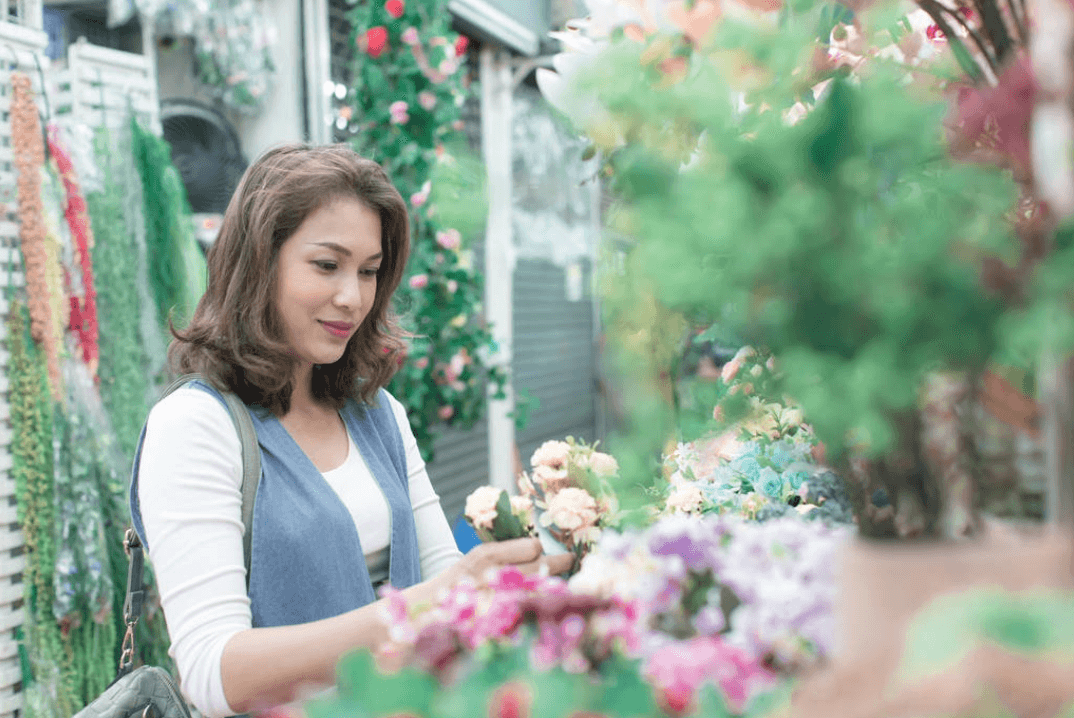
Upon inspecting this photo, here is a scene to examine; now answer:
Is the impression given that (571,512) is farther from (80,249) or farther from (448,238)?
(448,238)

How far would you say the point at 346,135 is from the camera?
3732mm

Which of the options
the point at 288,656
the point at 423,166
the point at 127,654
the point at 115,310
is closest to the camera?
the point at 288,656

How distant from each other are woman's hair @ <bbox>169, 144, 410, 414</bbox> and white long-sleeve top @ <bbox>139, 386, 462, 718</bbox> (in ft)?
0.34

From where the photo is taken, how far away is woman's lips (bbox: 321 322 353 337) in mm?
1435

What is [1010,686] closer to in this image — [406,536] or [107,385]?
[406,536]

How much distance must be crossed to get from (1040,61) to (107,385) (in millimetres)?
2479

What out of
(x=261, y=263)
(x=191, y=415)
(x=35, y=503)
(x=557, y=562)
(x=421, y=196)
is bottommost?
(x=35, y=503)

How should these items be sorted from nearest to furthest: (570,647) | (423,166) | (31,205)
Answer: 1. (570,647)
2. (31,205)
3. (423,166)

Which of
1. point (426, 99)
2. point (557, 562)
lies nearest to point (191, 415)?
point (557, 562)

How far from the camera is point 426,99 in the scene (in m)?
3.50

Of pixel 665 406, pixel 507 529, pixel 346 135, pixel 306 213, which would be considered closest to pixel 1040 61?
pixel 507 529

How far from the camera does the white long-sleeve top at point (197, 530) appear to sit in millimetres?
1140

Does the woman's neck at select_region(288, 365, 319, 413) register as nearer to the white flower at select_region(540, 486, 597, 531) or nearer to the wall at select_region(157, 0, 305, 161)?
the white flower at select_region(540, 486, 597, 531)

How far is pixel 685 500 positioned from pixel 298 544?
1.88ft
